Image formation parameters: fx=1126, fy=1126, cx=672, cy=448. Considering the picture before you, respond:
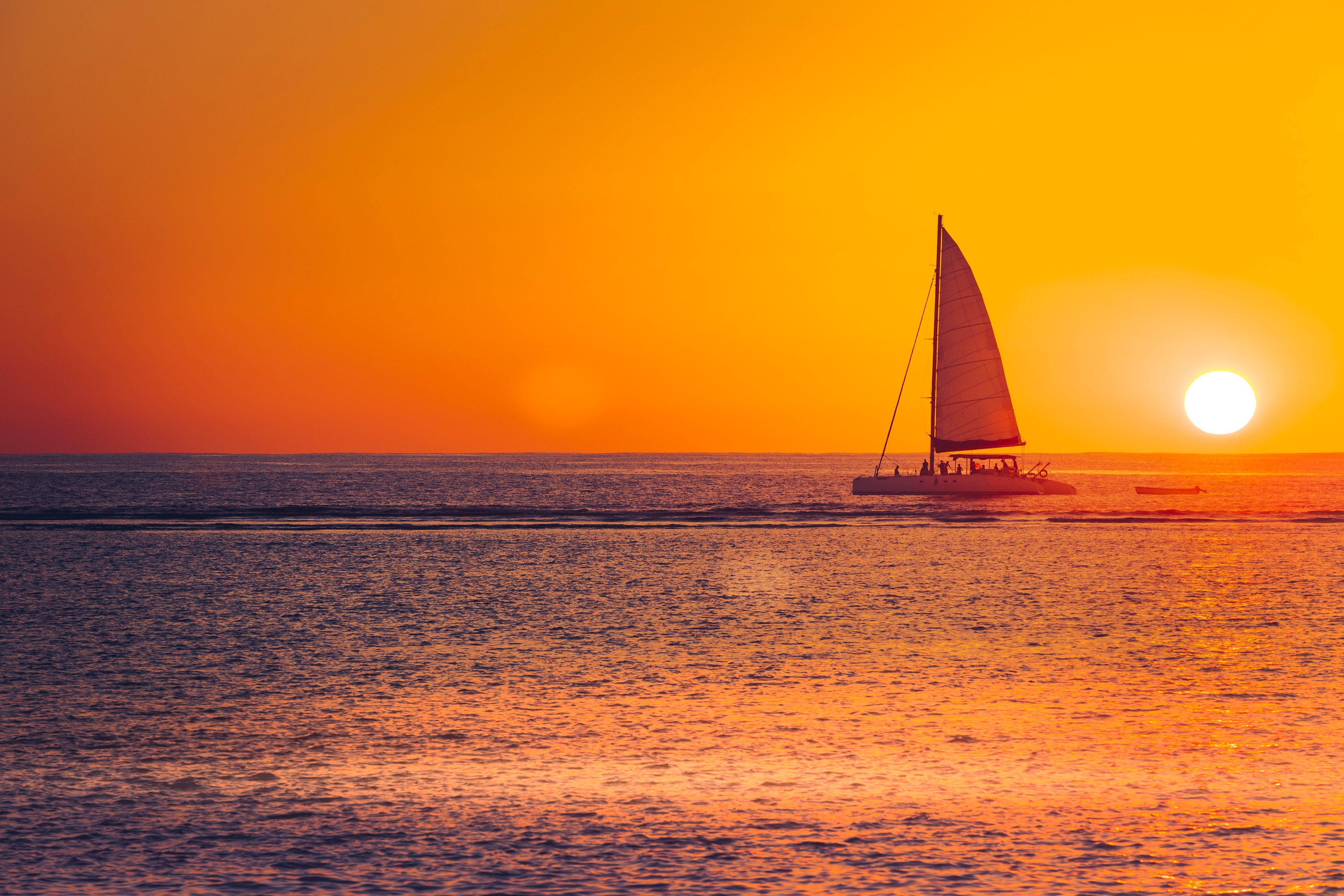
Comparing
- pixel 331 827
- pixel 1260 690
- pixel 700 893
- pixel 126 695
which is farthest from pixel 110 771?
pixel 1260 690

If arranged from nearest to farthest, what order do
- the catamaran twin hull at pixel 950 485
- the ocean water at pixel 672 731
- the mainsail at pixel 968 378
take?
the ocean water at pixel 672 731
the catamaran twin hull at pixel 950 485
the mainsail at pixel 968 378

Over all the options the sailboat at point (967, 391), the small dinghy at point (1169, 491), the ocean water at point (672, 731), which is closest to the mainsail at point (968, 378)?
the sailboat at point (967, 391)

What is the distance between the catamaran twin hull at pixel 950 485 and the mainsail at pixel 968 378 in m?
3.21

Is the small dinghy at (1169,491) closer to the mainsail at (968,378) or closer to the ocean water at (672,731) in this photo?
the mainsail at (968,378)

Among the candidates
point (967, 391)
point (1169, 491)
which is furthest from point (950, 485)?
point (1169, 491)

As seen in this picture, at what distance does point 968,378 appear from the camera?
302 feet

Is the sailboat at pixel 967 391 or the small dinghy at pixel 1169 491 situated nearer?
the sailboat at pixel 967 391

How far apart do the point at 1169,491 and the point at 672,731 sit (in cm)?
12722

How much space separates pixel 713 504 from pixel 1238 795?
83111 mm

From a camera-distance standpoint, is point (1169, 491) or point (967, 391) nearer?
point (967, 391)

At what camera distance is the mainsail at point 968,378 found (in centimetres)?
9194

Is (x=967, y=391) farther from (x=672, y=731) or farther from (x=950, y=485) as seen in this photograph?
(x=672, y=731)

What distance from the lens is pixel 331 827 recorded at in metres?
10.6

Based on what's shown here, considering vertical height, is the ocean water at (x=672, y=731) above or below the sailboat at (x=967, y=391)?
below
